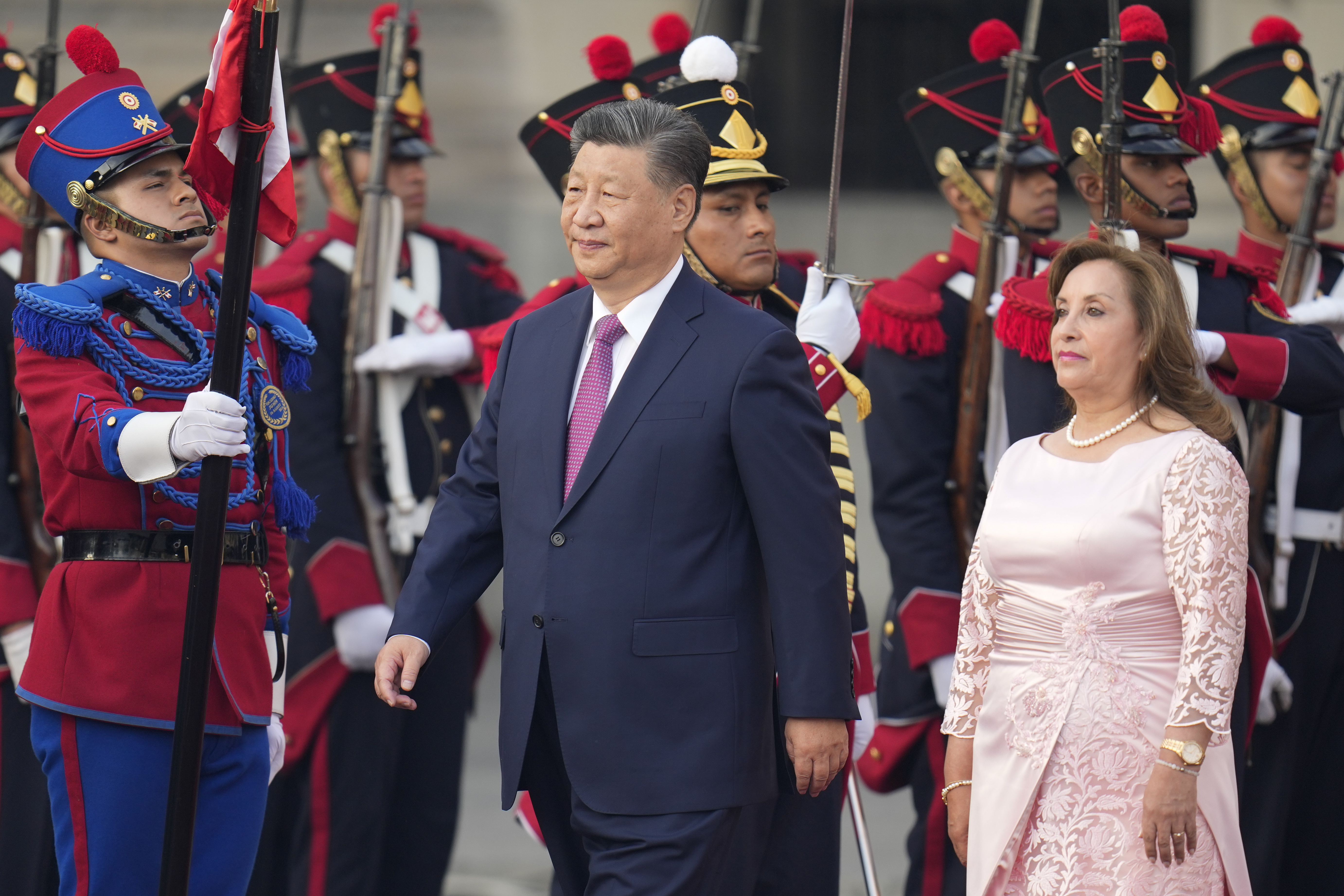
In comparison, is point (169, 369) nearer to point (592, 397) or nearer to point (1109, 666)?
point (592, 397)

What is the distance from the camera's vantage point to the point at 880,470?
4.89 meters

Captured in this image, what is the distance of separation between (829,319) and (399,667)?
1.31 m

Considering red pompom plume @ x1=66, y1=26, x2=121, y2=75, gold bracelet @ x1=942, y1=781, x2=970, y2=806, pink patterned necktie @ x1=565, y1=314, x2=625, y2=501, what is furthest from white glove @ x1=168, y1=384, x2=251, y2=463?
gold bracelet @ x1=942, y1=781, x2=970, y2=806

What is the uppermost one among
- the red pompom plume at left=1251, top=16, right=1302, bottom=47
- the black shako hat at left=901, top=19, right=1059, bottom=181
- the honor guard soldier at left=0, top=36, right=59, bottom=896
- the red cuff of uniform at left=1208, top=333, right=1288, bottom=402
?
the red pompom plume at left=1251, top=16, right=1302, bottom=47

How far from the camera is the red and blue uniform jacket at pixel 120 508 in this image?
11.0 feet

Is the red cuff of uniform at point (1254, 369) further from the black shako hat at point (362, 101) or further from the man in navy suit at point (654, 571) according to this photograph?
the black shako hat at point (362, 101)

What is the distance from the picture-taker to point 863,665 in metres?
4.13

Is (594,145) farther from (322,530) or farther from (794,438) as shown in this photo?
(322,530)

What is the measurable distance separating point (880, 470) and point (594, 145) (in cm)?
183

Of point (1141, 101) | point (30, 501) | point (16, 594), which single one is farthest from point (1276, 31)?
point (16, 594)

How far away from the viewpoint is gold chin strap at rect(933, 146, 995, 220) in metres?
5.12

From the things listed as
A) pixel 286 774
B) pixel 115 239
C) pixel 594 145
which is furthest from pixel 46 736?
pixel 286 774

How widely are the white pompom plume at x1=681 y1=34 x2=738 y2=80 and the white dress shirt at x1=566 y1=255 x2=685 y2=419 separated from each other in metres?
1.07

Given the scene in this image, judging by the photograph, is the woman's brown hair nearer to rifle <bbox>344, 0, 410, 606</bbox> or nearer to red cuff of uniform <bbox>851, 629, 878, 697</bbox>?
red cuff of uniform <bbox>851, 629, 878, 697</bbox>
